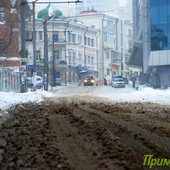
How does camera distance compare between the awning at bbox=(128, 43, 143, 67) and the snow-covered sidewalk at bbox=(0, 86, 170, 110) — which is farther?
the awning at bbox=(128, 43, 143, 67)

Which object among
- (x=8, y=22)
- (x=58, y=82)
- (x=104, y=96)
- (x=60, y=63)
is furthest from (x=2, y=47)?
(x=60, y=63)

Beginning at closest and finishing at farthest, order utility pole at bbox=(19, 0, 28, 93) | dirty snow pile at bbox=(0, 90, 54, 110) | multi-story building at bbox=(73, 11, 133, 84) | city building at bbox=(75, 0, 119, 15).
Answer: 1. dirty snow pile at bbox=(0, 90, 54, 110)
2. utility pole at bbox=(19, 0, 28, 93)
3. multi-story building at bbox=(73, 11, 133, 84)
4. city building at bbox=(75, 0, 119, 15)

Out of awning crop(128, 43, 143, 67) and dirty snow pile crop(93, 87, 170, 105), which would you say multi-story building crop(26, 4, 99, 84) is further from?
dirty snow pile crop(93, 87, 170, 105)

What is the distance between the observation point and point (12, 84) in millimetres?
31109

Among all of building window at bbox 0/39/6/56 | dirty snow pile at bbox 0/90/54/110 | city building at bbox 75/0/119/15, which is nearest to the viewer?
dirty snow pile at bbox 0/90/54/110

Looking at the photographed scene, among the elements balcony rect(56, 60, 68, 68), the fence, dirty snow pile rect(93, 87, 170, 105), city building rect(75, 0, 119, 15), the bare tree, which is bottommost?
dirty snow pile rect(93, 87, 170, 105)

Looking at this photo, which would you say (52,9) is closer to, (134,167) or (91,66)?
(91,66)

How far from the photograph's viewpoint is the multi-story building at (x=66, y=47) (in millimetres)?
77688

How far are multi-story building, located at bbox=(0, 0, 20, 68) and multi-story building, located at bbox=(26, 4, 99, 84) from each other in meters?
23.2

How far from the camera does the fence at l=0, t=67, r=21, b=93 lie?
2840cm

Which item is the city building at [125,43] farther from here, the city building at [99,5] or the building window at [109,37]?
the city building at [99,5]

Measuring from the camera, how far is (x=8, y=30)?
49.6 meters

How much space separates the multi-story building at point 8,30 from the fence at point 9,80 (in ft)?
57.3

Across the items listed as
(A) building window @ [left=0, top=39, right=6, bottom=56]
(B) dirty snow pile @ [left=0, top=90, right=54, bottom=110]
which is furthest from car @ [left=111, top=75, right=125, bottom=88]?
(B) dirty snow pile @ [left=0, top=90, right=54, bottom=110]
